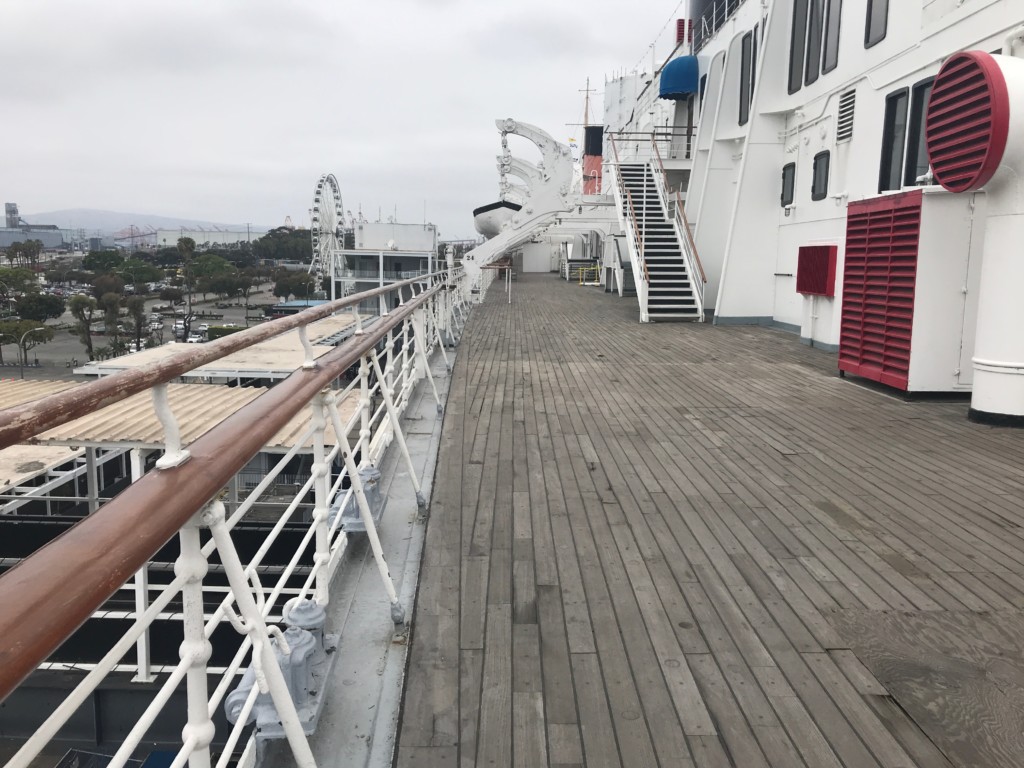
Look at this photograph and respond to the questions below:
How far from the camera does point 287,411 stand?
1.66m

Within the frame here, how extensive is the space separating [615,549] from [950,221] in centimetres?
489

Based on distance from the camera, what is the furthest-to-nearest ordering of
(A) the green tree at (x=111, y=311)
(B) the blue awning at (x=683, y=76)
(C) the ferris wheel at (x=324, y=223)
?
1. (A) the green tree at (x=111, y=311)
2. (C) the ferris wheel at (x=324, y=223)
3. (B) the blue awning at (x=683, y=76)

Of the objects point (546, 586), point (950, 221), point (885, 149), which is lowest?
point (546, 586)

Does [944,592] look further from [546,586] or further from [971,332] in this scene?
[971,332]

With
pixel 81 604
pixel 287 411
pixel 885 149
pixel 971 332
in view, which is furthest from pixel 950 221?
pixel 81 604

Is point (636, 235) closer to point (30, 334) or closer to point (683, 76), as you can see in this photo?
point (683, 76)

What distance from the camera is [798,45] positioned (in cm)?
1201

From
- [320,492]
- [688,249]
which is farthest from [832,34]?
[320,492]

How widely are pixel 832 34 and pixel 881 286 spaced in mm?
5631

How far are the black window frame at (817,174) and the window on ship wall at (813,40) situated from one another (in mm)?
1182

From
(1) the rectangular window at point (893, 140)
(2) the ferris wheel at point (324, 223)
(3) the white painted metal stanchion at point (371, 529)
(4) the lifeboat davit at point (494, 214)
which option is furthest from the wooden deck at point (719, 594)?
(2) the ferris wheel at point (324, 223)

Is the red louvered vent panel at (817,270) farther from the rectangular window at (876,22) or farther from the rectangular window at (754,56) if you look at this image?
the rectangular window at (754,56)

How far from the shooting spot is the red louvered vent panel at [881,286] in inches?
260

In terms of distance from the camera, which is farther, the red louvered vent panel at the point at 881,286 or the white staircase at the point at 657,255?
the white staircase at the point at 657,255
